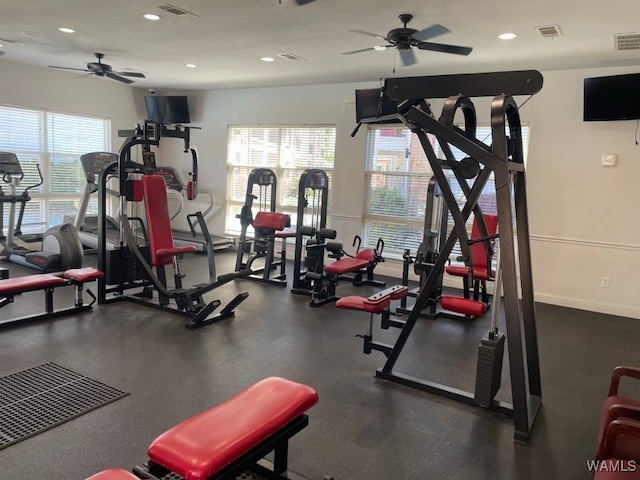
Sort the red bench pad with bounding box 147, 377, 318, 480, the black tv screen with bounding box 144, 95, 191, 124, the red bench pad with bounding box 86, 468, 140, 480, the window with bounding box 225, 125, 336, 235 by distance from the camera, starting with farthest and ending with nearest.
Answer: the black tv screen with bounding box 144, 95, 191, 124 → the window with bounding box 225, 125, 336, 235 → the red bench pad with bounding box 147, 377, 318, 480 → the red bench pad with bounding box 86, 468, 140, 480

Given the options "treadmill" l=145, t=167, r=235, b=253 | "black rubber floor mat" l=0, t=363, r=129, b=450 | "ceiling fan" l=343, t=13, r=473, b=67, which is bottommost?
"black rubber floor mat" l=0, t=363, r=129, b=450

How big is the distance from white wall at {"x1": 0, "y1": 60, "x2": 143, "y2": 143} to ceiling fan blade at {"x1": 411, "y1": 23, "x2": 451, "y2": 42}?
220 inches

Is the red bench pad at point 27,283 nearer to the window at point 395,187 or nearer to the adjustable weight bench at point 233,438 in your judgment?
the adjustable weight bench at point 233,438

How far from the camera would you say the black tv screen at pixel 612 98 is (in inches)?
188

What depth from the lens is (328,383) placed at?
10.5ft

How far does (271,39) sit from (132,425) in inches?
140

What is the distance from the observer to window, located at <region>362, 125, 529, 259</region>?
6457 millimetres

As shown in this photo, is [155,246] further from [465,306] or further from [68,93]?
[68,93]

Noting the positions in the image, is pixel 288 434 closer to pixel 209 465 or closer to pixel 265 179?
pixel 209 465

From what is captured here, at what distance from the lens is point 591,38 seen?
402 cm

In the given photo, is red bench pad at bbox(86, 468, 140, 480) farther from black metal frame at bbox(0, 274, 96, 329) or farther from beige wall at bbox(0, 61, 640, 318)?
beige wall at bbox(0, 61, 640, 318)

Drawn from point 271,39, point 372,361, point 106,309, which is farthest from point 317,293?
point 271,39

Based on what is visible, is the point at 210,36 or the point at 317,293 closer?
the point at 210,36

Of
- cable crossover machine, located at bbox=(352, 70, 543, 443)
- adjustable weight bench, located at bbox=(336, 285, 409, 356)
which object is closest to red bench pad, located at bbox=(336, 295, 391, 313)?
adjustable weight bench, located at bbox=(336, 285, 409, 356)
